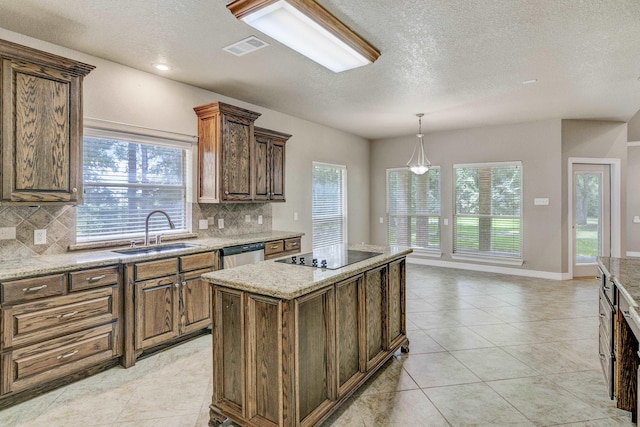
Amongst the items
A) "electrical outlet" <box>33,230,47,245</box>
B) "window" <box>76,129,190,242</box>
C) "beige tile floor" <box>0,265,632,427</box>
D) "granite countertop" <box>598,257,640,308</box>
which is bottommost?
"beige tile floor" <box>0,265,632,427</box>

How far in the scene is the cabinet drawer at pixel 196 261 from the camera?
10.7ft

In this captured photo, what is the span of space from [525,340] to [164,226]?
4019mm

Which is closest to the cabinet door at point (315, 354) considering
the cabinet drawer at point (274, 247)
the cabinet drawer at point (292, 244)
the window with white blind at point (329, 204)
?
the cabinet drawer at point (274, 247)

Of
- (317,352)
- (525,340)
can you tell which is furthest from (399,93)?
(317,352)

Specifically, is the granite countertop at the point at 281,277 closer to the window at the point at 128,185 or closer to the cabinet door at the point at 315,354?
the cabinet door at the point at 315,354

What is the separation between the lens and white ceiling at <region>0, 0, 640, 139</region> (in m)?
2.46

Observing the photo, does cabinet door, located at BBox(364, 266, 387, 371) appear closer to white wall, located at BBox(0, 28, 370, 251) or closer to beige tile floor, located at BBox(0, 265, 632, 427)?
beige tile floor, located at BBox(0, 265, 632, 427)

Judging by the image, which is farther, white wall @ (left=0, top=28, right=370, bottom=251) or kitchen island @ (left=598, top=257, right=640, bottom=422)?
white wall @ (left=0, top=28, right=370, bottom=251)

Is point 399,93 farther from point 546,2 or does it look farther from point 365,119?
point 546,2

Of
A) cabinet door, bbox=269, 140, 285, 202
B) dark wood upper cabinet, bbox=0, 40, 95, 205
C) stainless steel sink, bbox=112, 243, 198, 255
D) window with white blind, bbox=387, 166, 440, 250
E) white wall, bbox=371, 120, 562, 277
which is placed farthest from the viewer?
window with white blind, bbox=387, 166, 440, 250

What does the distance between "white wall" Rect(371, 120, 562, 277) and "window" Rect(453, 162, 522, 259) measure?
0.38 feet

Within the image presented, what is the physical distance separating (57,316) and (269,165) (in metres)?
2.92

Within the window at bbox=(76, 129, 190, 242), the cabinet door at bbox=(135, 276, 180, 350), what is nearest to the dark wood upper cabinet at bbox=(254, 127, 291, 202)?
the window at bbox=(76, 129, 190, 242)

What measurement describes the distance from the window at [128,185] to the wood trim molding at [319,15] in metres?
1.96
